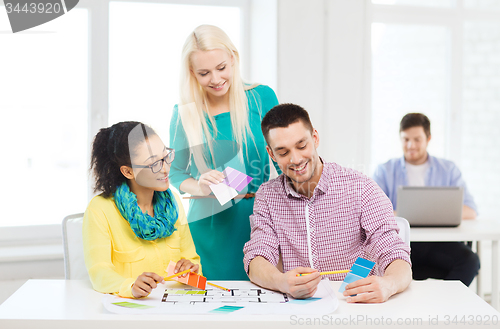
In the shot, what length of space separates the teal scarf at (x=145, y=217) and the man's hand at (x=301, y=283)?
1.50ft

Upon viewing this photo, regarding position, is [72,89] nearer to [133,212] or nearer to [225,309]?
[133,212]

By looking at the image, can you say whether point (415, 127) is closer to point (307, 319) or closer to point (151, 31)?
point (151, 31)

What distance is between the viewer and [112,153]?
143cm

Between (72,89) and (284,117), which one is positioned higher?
(72,89)

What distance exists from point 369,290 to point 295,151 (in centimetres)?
50

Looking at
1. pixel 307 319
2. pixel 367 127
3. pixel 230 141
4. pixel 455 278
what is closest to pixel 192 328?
pixel 307 319

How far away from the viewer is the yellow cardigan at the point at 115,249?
3.98ft

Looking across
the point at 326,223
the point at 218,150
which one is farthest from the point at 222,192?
the point at 326,223

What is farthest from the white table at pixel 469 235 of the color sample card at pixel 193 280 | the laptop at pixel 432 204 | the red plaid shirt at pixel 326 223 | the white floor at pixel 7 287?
the white floor at pixel 7 287

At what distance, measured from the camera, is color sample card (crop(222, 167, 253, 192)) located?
152 cm

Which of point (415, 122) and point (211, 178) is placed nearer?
point (211, 178)

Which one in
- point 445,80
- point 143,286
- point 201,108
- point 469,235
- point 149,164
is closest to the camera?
point 143,286

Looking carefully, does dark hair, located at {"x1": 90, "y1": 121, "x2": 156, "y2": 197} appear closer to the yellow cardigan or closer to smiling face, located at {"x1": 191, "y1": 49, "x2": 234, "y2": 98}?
the yellow cardigan

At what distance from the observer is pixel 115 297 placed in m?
1.10
